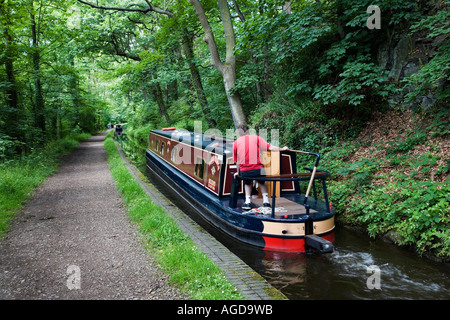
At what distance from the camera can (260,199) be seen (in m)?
6.34

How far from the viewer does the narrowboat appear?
197 inches

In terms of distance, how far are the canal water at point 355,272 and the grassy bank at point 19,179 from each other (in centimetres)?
462

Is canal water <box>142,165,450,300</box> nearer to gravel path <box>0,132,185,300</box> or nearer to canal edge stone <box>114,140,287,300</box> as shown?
canal edge stone <box>114,140,287,300</box>

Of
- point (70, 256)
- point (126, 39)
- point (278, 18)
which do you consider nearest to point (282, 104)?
point (278, 18)

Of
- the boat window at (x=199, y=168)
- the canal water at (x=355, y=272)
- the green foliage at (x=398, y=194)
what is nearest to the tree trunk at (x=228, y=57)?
the boat window at (x=199, y=168)

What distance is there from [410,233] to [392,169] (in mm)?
1814

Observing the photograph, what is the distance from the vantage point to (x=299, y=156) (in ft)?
28.2

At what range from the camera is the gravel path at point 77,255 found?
3.56 meters

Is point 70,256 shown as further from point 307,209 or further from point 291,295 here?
point 307,209

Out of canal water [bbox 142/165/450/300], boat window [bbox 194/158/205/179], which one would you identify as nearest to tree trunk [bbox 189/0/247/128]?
boat window [bbox 194/158/205/179]

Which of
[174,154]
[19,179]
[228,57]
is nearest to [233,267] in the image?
[174,154]

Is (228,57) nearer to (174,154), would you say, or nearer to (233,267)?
(174,154)

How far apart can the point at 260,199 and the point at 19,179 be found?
7.06 meters

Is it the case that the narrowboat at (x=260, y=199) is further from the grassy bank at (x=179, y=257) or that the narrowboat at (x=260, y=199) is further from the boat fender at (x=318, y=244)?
the grassy bank at (x=179, y=257)
